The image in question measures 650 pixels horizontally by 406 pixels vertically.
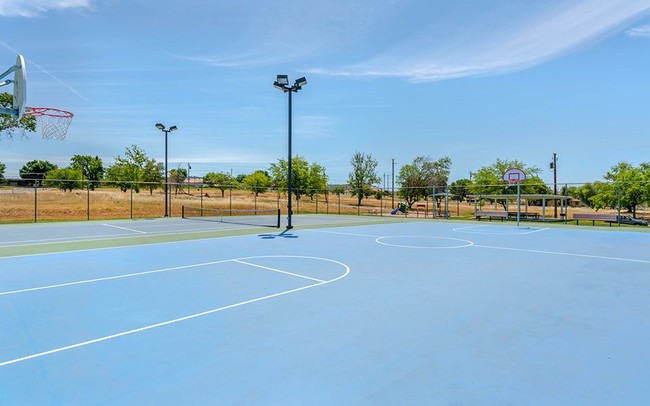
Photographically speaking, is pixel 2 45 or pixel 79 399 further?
pixel 2 45

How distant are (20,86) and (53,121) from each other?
8.28 meters

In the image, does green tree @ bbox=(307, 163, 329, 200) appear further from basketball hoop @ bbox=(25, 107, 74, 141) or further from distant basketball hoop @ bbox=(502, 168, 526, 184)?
basketball hoop @ bbox=(25, 107, 74, 141)

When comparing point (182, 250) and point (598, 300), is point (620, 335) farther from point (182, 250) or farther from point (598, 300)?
point (182, 250)

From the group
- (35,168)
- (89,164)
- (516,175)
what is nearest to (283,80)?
(516,175)

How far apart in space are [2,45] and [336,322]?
58.7 ft

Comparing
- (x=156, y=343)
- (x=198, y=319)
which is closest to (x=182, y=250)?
(x=198, y=319)

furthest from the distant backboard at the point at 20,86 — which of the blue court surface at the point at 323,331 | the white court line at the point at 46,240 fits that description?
the white court line at the point at 46,240

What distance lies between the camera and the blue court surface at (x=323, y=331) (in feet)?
10.5

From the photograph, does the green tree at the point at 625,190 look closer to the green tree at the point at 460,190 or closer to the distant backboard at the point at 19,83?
the green tree at the point at 460,190

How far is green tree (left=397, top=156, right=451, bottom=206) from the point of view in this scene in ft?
162

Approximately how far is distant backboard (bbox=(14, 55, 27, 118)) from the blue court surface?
351 cm

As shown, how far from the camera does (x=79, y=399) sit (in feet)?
9.93

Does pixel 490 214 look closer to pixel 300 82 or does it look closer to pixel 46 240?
pixel 300 82

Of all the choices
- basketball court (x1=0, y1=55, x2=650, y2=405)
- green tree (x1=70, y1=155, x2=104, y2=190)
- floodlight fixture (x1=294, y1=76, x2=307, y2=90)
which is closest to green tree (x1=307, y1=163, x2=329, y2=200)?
floodlight fixture (x1=294, y1=76, x2=307, y2=90)
